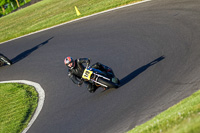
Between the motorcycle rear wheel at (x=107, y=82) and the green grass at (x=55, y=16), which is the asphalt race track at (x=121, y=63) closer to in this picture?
the motorcycle rear wheel at (x=107, y=82)

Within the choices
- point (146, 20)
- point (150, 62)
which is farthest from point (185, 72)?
point (146, 20)

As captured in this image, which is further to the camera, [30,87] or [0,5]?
[0,5]

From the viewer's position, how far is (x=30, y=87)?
1563 cm

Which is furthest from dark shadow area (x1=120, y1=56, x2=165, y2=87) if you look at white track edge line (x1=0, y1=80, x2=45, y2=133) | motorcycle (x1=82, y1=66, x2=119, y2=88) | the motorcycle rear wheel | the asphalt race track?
white track edge line (x1=0, y1=80, x2=45, y2=133)

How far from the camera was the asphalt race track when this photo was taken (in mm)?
9914

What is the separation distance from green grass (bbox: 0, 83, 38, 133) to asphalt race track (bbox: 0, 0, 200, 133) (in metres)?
0.70

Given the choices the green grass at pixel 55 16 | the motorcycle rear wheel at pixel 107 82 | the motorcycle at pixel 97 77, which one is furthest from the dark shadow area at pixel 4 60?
the motorcycle rear wheel at pixel 107 82

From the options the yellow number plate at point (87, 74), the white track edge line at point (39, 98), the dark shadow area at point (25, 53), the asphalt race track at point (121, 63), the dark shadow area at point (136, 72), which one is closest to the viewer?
the asphalt race track at point (121, 63)

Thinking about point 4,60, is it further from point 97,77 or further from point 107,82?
point 107,82

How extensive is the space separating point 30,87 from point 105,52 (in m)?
4.24

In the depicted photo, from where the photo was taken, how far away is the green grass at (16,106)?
40.7ft

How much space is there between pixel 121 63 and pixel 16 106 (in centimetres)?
520

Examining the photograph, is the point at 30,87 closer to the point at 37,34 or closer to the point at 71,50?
the point at 71,50

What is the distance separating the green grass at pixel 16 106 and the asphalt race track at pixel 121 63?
703 millimetres
